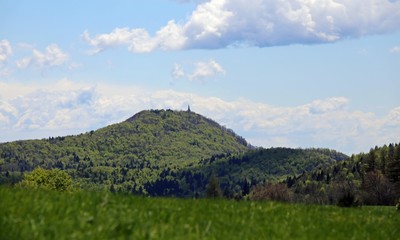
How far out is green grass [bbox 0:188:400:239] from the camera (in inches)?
470

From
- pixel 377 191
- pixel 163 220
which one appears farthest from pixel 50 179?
pixel 163 220

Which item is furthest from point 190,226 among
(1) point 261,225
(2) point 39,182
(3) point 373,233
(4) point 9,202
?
(2) point 39,182

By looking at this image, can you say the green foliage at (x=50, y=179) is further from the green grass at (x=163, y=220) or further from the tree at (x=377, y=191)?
the green grass at (x=163, y=220)

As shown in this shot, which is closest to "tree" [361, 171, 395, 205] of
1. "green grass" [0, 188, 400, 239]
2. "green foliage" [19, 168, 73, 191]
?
"green foliage" [19, 168, 73, 191]

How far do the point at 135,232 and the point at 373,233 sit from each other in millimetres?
8456

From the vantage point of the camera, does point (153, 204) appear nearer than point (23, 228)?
No

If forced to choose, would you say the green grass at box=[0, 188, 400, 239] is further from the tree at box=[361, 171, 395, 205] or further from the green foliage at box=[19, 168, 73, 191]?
the tree at box=[361, 171, 395, 205]

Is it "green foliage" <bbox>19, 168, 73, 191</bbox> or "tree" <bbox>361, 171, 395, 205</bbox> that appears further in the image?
"tree" <bbox>361, 171, 395, 205</bbox>

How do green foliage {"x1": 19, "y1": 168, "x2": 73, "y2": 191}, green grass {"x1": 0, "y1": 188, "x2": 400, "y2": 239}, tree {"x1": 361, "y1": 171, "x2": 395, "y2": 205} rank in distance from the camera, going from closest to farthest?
green grass {"x1": 0, "y1": 188, "x2": 400, "y2": 239}, green foliage {"x1": 19, "y1": 168, "x2": 73, "y2": 191}, tree {"x1": 361, "y1": 171, "x2": 395, "y2": 205}

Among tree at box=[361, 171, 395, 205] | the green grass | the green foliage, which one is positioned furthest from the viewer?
tree at box=[361, 171, 395, 205]

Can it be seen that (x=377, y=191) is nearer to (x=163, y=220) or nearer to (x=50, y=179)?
(x=50, y=179)

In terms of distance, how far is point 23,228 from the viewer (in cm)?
1160

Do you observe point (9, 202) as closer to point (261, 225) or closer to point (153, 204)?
Result: point (153, 204)

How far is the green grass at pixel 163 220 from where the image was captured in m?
11.9
